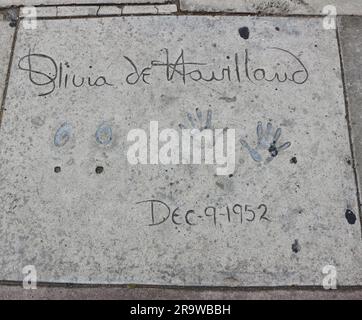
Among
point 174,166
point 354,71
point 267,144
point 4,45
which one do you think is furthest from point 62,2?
point 354,71

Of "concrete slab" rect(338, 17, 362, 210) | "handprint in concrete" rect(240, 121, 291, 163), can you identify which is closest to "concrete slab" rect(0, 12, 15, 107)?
"handprint in concrete" rect(240, 121, 291, 163)

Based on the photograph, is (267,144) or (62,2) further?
(62,2)

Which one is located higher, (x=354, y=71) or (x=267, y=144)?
(x=354, y=71)

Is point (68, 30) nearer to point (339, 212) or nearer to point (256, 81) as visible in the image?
point (256, 81)

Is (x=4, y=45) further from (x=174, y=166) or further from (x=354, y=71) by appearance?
(x=354, y=71)

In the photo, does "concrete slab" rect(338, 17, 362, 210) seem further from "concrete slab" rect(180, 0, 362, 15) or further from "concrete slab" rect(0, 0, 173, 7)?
"concrete slab" rect(0, 0, 173, 7)

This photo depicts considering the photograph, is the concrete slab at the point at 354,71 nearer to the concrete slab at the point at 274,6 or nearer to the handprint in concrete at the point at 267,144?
the concrete slab at the point at 274,6

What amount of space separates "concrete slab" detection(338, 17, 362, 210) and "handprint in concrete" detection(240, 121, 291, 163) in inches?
14.6

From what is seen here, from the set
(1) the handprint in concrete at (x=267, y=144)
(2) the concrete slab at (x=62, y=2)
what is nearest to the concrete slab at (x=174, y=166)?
(1) the handprint in concrete at (x=267, y=144)

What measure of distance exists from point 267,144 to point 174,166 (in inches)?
19.8

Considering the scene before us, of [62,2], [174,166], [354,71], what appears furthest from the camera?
[62,2]

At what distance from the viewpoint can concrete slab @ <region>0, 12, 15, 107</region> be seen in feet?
8.53

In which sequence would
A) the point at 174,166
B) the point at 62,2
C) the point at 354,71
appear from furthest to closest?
the point at 62,2 < the point at 354,71 < the point at 174,166

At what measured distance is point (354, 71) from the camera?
2.61 m
